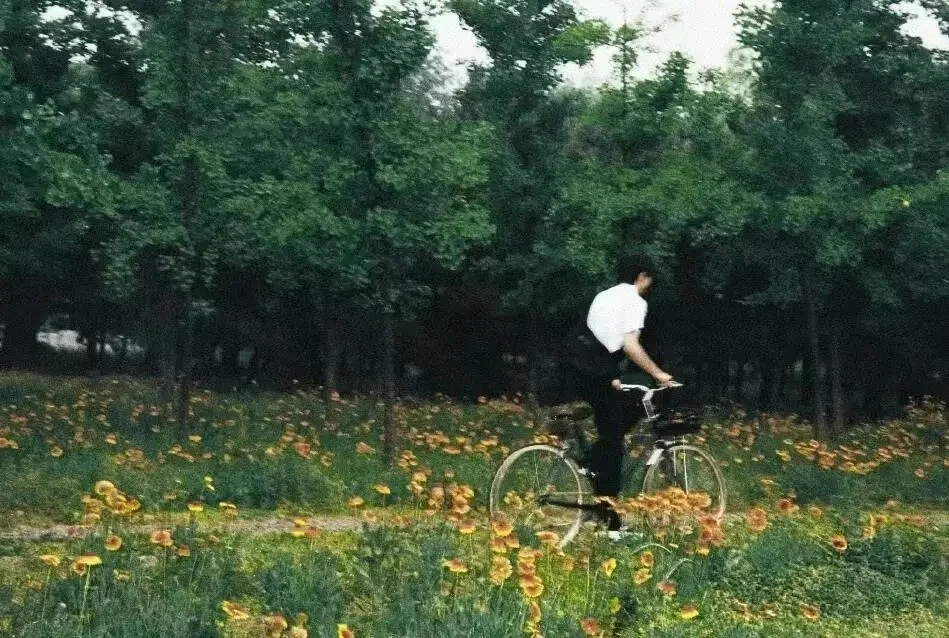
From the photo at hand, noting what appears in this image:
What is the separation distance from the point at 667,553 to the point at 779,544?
801 mm

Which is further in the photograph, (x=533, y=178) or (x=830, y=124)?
(x=533, y=178)

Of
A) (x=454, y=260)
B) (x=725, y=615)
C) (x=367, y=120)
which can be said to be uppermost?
(x=367, y=120)

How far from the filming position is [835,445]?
18.2 meters

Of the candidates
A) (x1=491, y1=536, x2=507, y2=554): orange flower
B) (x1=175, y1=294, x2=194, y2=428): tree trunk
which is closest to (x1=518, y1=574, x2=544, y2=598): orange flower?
(x1=491, y1=536, x2=507, y2=554): orange flower

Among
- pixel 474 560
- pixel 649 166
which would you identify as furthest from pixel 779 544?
pixel 649 166

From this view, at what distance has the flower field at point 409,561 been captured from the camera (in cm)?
541

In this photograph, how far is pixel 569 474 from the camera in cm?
838

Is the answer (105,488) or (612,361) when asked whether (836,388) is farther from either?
(105,488)

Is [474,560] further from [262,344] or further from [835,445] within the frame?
[262,344]

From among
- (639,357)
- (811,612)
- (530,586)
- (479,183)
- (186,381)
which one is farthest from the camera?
(479,183)

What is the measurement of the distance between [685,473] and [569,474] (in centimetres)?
87

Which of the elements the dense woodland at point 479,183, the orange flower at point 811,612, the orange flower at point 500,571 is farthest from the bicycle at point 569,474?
the orange flower at point 500,571

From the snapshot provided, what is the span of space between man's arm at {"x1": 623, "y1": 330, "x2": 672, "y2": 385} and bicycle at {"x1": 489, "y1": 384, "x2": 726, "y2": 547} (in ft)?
0.42

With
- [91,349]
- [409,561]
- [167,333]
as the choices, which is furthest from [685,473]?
[91,349]
